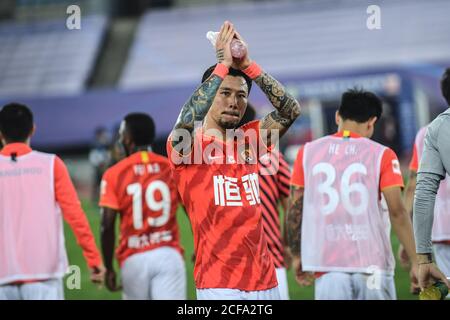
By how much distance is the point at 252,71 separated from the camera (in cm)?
494

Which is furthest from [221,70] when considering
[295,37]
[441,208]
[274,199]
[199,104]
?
[295,37]

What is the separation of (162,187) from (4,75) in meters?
26.3

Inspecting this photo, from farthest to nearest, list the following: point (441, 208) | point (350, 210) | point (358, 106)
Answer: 1. point (441, 208)
2. point (358, 106)
3. point (350, 210)

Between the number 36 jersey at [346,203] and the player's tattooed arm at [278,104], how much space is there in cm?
124

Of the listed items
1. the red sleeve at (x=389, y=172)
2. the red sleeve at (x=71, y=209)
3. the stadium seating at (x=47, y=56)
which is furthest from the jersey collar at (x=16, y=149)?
the stadium seating at (x=47, y=56)

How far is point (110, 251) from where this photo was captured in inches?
284

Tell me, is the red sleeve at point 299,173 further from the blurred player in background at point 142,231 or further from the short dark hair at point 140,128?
the short dark hair at point 140,128

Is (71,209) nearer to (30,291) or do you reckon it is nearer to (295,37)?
(30,291)

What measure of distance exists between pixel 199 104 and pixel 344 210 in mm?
2030

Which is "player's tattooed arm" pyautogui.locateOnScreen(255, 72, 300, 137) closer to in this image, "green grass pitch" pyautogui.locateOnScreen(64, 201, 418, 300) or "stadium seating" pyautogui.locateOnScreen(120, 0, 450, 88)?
"green grass pitch" pyautogui.locateOnScreen(64, 201, 418, 300)

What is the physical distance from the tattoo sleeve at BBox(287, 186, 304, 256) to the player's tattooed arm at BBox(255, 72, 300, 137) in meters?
1.35

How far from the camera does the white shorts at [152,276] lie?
23.4 feet

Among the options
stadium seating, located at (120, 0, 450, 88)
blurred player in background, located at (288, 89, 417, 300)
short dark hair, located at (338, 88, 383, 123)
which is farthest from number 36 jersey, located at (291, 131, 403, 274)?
stadium seating, located at (120, 0, 450, 88)

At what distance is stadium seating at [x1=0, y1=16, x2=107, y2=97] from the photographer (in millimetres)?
31031
